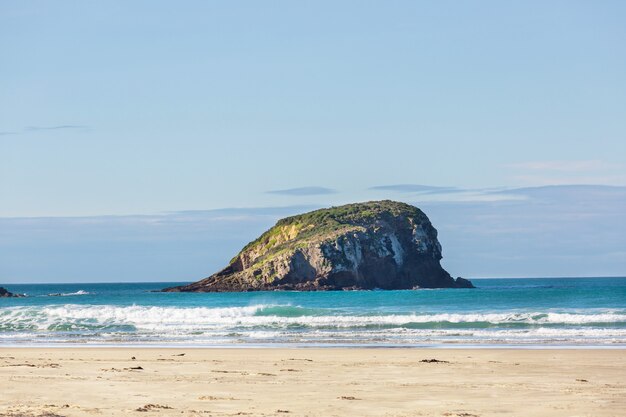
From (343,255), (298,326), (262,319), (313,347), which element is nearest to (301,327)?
(298,326)

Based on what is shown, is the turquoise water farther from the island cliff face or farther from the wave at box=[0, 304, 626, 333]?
the island cliff face

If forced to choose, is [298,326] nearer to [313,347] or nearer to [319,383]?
[313,347]

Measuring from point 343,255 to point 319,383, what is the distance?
9979 centimetres

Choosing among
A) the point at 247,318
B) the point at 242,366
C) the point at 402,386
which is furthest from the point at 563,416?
the point at 247,318

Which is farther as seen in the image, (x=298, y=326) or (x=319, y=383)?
(x=298, y=326)

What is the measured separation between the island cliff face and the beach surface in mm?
89503

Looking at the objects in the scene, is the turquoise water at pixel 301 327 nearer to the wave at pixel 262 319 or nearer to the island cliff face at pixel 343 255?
the wave at pixel 262 319

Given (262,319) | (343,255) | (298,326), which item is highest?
(343,255)

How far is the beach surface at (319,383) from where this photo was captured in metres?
14.2

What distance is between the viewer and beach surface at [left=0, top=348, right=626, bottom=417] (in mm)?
14188

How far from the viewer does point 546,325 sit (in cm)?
3822

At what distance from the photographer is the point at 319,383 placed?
17625 millimetres

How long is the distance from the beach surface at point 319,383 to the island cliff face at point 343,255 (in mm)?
89503

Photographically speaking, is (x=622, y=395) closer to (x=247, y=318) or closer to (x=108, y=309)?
(x=247, y=318)
